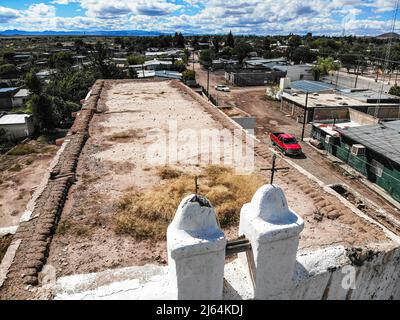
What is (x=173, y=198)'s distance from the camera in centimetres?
730

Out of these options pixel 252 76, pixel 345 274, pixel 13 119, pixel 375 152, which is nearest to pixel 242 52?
pixel 252 76

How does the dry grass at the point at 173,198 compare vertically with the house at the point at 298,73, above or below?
above

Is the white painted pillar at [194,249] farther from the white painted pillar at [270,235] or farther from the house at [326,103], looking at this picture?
the house at [326,103]

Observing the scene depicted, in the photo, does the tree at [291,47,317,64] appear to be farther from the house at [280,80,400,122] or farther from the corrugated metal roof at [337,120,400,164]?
the corrugated metal roof at [337,120,400,164]

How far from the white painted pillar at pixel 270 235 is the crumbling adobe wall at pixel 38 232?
125 inches

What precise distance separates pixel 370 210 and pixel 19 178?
70.7 ft

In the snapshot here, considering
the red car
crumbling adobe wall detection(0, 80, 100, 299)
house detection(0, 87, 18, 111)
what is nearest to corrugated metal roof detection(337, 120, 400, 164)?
the red car

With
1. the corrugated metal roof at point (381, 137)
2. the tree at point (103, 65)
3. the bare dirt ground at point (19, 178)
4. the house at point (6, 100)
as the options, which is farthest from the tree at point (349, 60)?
the bare dirt ground at point (19, 178)

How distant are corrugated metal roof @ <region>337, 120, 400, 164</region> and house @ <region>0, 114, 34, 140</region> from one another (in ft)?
88.2

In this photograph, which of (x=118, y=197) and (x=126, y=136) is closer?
(x=118, y=197)

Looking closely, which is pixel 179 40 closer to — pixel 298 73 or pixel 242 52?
pixel 242 52

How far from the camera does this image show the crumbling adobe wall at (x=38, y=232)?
187 inches

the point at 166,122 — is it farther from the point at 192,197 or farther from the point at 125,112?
the point at 192,197

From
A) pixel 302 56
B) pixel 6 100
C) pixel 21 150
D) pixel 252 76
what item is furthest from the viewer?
pixel 302 56
